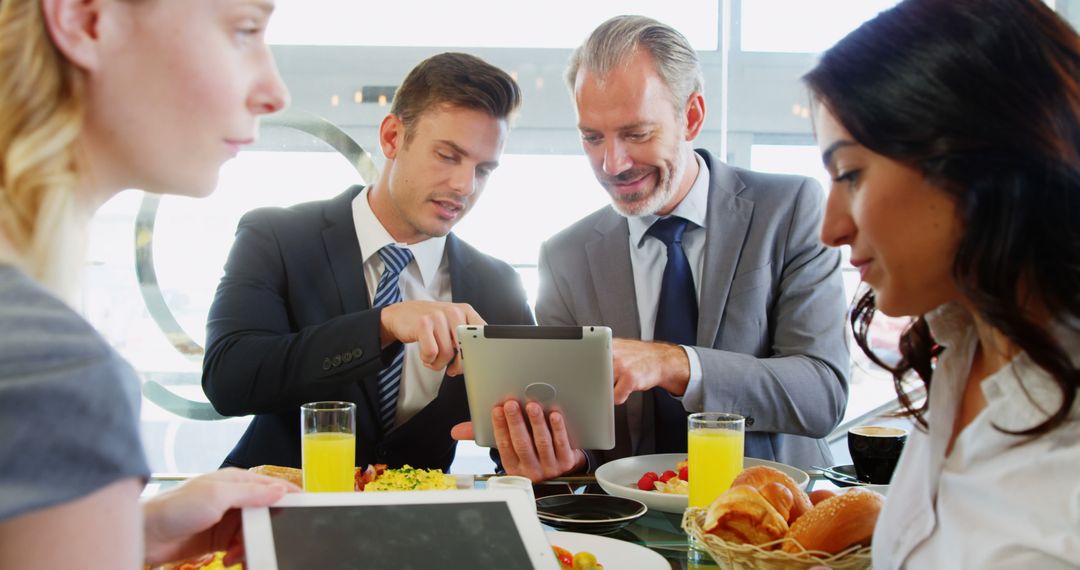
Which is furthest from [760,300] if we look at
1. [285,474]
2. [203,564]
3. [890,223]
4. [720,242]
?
[203,564]

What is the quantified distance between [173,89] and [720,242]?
77.4 inches

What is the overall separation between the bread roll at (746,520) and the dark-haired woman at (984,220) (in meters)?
0.14

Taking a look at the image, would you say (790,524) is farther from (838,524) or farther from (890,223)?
(890,223)

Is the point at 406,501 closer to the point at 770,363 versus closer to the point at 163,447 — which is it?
the point at 770,363

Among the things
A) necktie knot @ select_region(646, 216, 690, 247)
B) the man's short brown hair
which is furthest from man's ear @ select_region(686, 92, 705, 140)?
the man's short brown hair

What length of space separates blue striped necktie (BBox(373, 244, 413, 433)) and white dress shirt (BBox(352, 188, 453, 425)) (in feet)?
0.08

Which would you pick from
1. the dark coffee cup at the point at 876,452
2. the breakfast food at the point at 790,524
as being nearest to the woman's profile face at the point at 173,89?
the breakfast food at the point at 790,524

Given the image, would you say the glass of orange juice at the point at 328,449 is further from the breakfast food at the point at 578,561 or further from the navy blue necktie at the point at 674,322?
the navy blue necktie at the point at 674,322

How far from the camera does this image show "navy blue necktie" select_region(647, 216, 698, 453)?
2439 mm

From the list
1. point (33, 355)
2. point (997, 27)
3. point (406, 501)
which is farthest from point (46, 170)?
point (997, 27)

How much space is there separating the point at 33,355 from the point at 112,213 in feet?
11.5

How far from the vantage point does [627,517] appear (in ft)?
4.82

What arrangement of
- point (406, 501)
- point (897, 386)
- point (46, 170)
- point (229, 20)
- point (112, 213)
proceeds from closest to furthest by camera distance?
point (46, 170) → point (229, 20) → point (406, 501) → point (897, 386) → point (112, 213)

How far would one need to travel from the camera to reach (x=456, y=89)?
8.32 ft
